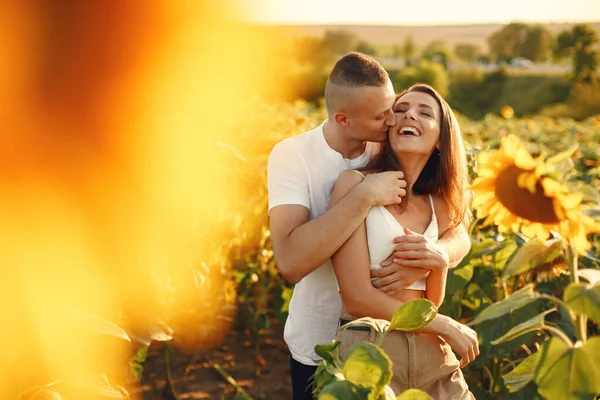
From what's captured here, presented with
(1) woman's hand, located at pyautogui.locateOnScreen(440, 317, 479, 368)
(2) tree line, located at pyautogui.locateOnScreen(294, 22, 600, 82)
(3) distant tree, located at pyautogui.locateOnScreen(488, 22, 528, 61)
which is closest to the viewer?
(1) woman's hand, located at pyautogui.locateOnScreen(440, 317, 479, 368)

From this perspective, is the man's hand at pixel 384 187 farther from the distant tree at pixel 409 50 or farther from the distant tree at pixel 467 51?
the distant tree at pixel 467 51

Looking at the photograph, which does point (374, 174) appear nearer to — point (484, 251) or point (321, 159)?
point (321, 159)

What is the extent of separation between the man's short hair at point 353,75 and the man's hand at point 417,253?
0.39m

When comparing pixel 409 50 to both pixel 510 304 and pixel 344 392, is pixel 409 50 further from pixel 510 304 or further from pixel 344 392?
pixel 344 392

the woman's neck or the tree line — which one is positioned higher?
the woman's neck

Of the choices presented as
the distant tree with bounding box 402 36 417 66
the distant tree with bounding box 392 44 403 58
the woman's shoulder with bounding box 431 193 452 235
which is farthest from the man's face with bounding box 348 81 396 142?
the distant tree with bounding box 392 44 403 58

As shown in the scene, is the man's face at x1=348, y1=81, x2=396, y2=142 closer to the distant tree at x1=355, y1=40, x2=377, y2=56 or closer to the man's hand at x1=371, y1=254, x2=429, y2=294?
the man's hand at x1=371, y1=254, x2=429, y2=294

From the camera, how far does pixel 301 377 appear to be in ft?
6.87

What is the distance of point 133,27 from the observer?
1481 mm

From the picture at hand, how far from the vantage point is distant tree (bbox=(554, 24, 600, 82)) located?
45.2 meters

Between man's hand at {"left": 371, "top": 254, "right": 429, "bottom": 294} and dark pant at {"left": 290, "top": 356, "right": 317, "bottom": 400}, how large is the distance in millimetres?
395

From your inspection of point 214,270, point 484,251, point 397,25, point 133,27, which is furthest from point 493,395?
point 397,25

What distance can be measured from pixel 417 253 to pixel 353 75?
48 centimetres

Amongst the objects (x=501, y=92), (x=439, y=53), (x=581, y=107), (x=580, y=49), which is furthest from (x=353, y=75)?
(x=439, y=53)
